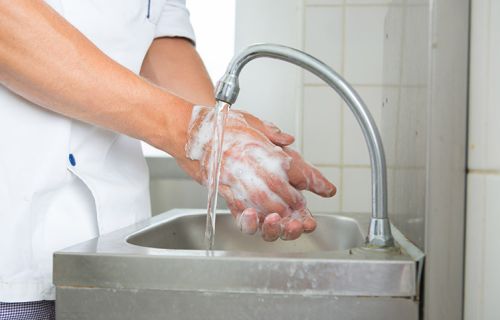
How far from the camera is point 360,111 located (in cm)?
59

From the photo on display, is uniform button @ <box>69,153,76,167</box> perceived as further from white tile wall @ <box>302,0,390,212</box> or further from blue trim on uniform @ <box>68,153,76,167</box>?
white tile wall @ <box>302,0,390,212</box>

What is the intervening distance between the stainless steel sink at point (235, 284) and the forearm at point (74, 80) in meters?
0.16

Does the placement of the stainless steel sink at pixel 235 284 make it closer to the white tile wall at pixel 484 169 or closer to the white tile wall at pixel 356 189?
the white tile wall at pixel 484 169

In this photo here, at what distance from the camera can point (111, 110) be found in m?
0.64

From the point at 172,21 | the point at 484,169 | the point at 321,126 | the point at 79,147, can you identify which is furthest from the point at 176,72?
the point at 484,169

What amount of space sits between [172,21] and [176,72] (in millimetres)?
95

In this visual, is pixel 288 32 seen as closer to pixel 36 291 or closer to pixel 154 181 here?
pixel 154 181

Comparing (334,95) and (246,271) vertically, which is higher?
(334,95)

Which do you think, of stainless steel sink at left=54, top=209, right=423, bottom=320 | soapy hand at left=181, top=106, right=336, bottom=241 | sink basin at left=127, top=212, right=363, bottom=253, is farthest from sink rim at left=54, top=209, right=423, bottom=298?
sink basin at left=127, top=212, right=363, bottom=253

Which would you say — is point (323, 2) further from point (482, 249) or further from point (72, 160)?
point (482, 249)

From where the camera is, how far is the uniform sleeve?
990mm

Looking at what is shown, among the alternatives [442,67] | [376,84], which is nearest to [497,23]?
[442,67]

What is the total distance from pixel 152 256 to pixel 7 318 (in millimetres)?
237

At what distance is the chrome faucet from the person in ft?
0.31
